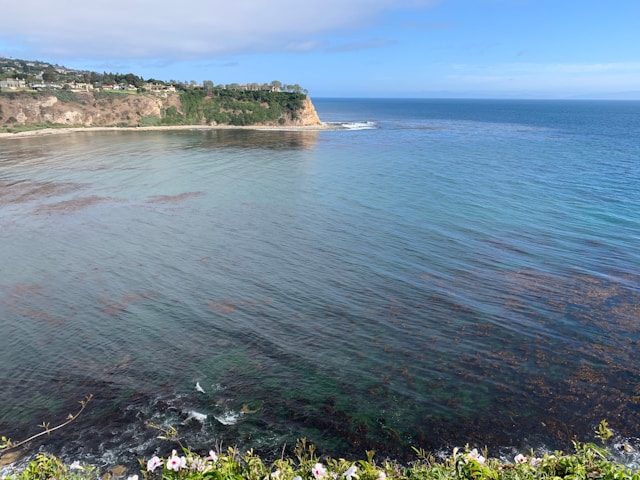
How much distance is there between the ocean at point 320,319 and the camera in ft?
41.1

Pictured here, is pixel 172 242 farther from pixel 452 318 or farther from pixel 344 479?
pixel 344 479

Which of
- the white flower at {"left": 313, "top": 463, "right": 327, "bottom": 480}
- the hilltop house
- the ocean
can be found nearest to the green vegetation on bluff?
the hilltop house

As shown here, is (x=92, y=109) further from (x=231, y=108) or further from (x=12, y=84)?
(x=231, y=108)

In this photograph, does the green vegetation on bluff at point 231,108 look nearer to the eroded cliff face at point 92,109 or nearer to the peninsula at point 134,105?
the peninsula at point 134,105

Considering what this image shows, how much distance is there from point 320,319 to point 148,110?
11184 cm

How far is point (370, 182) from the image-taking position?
150 ft

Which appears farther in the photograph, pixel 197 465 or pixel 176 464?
pixel 197 465

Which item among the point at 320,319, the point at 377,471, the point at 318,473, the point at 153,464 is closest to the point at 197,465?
the point at 153,464

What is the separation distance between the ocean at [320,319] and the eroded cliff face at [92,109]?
2888 inches

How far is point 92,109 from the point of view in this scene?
352 ft

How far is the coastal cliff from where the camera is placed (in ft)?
327

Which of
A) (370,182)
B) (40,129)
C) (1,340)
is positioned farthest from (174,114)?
(1,340)

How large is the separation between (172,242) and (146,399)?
601 inches

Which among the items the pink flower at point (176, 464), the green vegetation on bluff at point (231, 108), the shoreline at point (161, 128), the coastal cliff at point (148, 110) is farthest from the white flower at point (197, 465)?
the green vegetation on bluff at point (231, 108)
